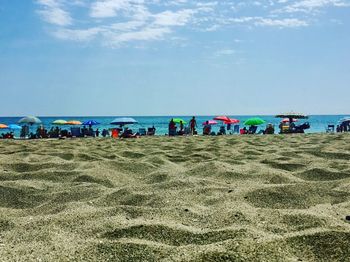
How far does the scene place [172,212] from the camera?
352cm

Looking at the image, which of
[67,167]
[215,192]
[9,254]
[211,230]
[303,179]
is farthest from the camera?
[67,167]

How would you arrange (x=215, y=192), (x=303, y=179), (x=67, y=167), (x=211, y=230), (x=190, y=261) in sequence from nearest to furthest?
(x=190, y=261), (x=211, y=230), (x=215, y=192), (x=303, y=179), (x=67, y=167)

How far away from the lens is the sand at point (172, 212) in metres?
2.53

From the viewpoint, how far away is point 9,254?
99.3 inches

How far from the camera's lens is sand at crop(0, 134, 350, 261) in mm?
2531

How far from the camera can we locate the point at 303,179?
530 centimetres

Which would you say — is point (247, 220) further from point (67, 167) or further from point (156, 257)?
point (67, 167)

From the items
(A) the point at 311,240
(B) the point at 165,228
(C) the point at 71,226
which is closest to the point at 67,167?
(C) the point at 71,226

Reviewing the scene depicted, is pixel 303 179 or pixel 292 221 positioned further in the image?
pixel 303 179

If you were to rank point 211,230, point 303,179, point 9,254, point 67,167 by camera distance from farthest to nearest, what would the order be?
point 67,167 < point 303,179 < point 211,230 < point 9,254

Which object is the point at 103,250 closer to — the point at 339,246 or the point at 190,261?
the point at 190,261

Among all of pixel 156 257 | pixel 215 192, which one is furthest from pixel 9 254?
pixel 215 192

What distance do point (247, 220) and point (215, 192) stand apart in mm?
1166

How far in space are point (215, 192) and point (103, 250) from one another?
199cm
